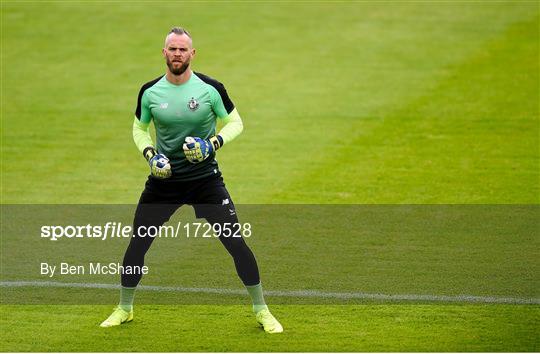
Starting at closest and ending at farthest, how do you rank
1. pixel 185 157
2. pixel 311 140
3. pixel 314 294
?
pixel 185 157 → pixel 314 294 → pixel 311 140

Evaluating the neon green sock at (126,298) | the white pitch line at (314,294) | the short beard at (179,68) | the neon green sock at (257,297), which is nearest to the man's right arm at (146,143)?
the short beard at (179,68)

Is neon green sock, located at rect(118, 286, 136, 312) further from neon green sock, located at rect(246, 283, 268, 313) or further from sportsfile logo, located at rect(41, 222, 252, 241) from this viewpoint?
sportsfile logo, located at rect(41, 222, 252, 241)

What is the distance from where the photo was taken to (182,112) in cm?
991

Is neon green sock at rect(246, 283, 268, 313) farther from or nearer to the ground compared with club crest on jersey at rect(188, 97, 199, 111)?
nearer to the ground

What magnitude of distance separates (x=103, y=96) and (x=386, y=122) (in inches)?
202

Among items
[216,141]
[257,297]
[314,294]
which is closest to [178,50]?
[216,141]

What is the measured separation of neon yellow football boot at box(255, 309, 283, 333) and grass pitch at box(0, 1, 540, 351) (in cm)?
13

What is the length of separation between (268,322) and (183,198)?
1.33 meters

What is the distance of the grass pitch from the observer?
10.3 meters

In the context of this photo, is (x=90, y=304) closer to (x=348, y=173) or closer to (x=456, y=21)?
(x=348, y=173)

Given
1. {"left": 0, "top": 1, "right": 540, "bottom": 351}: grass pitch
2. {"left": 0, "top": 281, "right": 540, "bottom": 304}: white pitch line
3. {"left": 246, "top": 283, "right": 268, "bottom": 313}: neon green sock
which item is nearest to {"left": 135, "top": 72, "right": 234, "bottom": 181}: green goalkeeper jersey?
{"left": 246, "top": 283, "right": 268, "bottom": 313}: neon green sock

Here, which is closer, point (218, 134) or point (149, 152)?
point (149, 152)

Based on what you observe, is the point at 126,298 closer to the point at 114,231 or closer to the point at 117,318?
the point at 117,318

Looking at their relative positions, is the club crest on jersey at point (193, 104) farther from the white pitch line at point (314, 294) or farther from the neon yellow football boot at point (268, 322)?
the white pitch line at point (314, 294)
